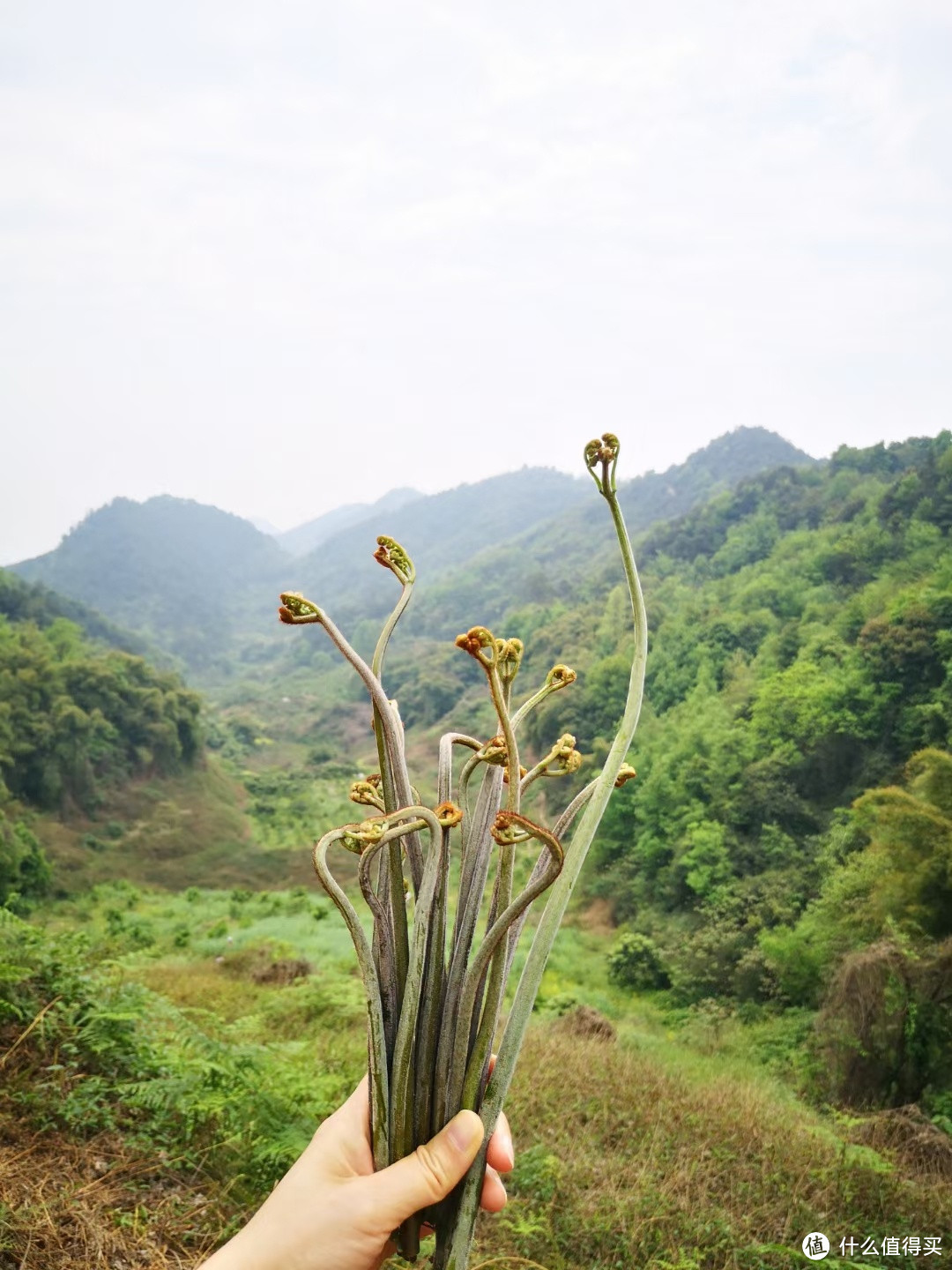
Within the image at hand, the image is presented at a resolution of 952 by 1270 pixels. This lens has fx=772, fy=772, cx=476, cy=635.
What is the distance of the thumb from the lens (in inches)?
48.8

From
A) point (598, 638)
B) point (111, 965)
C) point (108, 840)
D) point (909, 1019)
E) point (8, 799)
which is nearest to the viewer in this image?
point (111, 965)

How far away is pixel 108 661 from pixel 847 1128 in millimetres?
33067

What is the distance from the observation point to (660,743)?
76.3ft

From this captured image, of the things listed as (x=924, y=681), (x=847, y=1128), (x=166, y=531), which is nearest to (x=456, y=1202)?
(x=847, y=1128)

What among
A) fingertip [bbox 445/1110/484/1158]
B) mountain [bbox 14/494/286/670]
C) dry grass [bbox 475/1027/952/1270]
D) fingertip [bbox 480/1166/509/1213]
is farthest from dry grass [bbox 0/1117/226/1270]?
mountain [bbox 14/494/286/670]

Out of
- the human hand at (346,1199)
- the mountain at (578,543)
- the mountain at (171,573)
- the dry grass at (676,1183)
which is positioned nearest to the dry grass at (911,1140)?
the dry grass at (676,1183)

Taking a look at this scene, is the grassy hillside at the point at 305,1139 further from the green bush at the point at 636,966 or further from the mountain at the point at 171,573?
the mountain at the point at 171,573

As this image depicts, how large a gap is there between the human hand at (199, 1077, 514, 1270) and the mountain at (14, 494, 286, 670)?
97.1 metres

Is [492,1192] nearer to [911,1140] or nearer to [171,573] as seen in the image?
[911,1140]

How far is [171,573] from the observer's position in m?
117

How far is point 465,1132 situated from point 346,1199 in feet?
0.94

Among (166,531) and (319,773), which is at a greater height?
(166,531)

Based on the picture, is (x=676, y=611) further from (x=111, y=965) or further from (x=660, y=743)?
(x=111, y=965)

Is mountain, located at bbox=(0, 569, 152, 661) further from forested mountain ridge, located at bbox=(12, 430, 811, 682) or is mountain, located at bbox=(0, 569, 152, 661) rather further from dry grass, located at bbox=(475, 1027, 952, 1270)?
dry grass, located at bbox=(475, 1027, 952, 1270)
